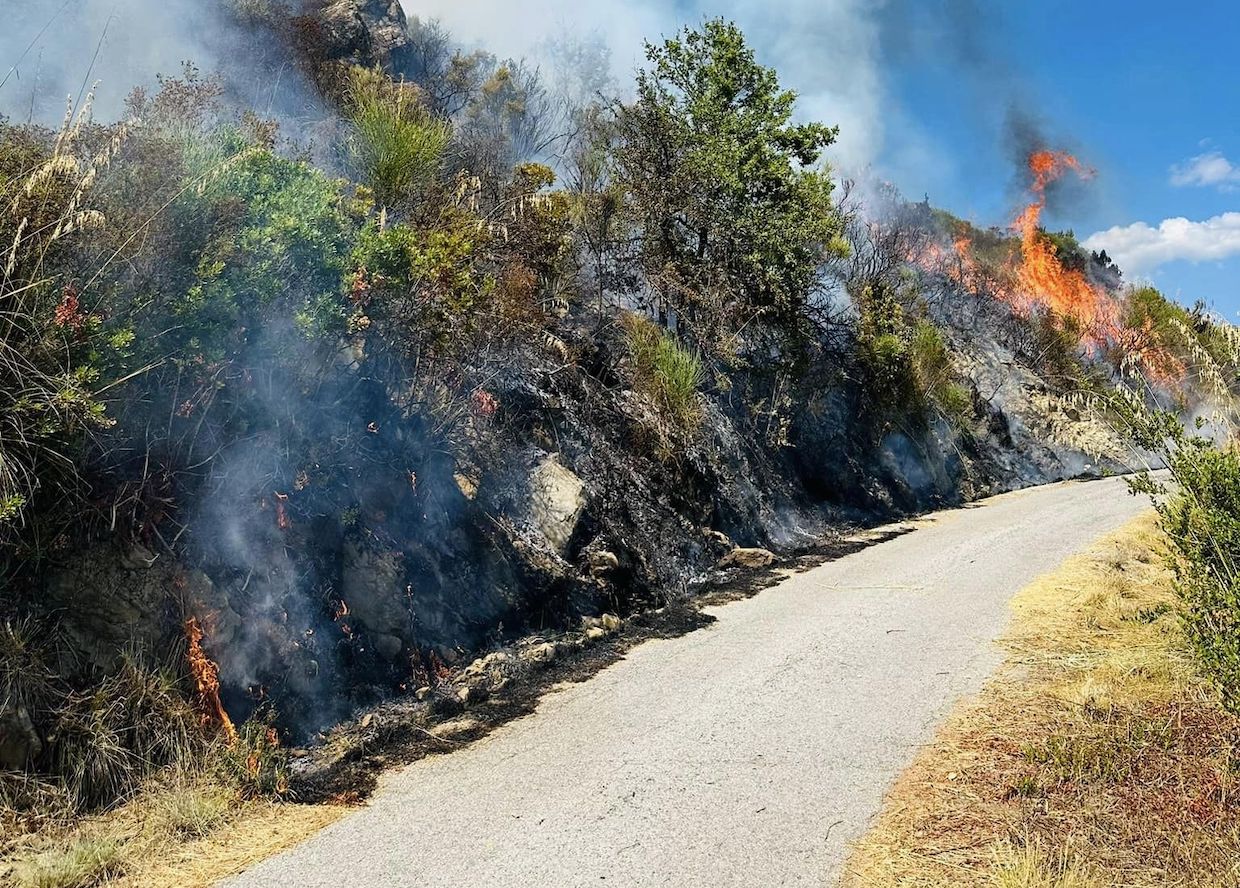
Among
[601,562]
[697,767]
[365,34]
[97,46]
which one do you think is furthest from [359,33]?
[697,767]

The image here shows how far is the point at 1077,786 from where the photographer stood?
166 inches

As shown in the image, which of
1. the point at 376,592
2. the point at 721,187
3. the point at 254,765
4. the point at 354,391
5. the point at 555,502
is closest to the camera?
the point at 254,765

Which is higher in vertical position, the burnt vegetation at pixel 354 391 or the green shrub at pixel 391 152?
the green shrub at pixel 391 152

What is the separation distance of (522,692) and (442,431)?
2584 mm

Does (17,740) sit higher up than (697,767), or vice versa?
(17,740)

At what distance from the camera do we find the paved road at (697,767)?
390 centimetres

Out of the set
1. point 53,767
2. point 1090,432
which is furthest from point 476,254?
point 1090,432

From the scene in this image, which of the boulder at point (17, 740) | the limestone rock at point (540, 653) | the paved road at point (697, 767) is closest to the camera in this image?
the paved road at point (697, 767)

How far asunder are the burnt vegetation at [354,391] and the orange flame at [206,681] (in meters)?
0.06

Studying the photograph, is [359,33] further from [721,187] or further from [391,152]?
[391,152]

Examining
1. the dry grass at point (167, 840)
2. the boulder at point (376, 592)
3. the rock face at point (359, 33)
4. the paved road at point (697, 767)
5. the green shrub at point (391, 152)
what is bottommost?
the paved road at point (697, 767)

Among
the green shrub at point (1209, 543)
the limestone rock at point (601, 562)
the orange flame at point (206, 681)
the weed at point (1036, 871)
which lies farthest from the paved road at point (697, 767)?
the green shrub at point (1209, 543)

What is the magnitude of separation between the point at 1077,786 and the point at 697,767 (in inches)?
82.0

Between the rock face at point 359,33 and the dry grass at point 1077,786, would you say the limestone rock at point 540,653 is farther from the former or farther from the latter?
the rock face at point 359,33
